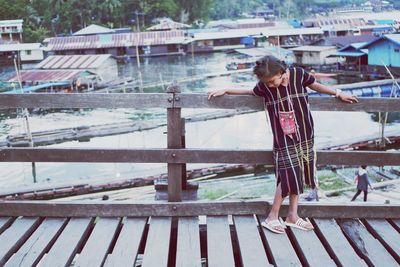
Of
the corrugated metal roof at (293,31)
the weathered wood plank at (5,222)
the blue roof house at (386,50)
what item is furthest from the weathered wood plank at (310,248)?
the corrugated metal roof at (293,31)

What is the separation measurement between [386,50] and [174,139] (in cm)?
1971

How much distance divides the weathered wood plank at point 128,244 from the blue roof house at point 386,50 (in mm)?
18138

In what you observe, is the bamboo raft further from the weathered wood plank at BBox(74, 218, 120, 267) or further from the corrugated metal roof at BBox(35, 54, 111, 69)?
the corrugated metal roof at BBox(35, 54, 111, 69)

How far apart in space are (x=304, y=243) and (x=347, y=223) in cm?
31

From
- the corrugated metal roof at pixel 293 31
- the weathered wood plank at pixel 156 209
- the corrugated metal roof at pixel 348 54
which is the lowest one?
the weathered wood plank at pixel 156 209

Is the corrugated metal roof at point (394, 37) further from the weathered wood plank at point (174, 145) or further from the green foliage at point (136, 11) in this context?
the weathered wood plank at point (174, 145)

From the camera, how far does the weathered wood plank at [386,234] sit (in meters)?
1.85

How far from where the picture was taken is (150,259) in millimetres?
1807

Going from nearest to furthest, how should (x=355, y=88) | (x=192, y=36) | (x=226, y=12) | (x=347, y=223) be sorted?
(x=347, y=223), (x=355, y=88), (x=192, y=36), (x=226, y=12)

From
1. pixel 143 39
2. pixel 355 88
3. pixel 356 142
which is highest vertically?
pixel 143 39

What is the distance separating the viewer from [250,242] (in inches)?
75.9

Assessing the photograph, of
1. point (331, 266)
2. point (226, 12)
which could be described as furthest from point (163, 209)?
point (226, 12)

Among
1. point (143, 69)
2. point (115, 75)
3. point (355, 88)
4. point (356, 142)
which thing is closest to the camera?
point (356, 142)

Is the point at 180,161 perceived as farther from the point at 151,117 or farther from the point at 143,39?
the point at 143,39
